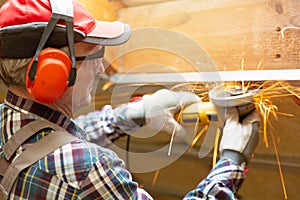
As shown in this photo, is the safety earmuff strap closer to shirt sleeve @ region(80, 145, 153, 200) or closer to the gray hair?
the gray hair

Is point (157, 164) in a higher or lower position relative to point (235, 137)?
lower

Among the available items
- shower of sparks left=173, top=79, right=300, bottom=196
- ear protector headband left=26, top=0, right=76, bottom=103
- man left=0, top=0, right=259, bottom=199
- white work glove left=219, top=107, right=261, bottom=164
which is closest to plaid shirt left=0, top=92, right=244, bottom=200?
man left=0, top=0, right=259, bottom=199

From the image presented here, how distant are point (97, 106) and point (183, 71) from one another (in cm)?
42

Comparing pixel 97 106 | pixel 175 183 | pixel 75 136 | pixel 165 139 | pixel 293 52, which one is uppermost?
pixel 293 52

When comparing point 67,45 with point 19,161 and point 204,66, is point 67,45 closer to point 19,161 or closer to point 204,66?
point 19,161

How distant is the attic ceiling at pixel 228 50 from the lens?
1.07 metres

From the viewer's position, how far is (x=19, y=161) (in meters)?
0.86

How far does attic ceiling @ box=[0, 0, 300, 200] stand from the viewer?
3.50 ft

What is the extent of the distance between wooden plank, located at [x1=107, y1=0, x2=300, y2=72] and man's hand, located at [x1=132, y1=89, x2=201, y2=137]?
3.7 inches

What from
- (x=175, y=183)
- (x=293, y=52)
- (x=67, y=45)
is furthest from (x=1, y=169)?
(x=175, y=183)

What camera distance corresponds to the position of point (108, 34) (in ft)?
3.10

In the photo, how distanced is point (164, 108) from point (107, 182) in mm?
524

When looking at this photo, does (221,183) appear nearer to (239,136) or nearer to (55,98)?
(239,136)

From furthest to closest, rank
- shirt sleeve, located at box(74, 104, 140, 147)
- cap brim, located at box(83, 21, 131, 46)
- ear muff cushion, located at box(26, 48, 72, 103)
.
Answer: shirt sleeve, located at box(74, 104, 140, 147) < cap brim, located at box(83, 21, 131, 46) < ear muff cushion, located at box(26, 48, 72, 103)
